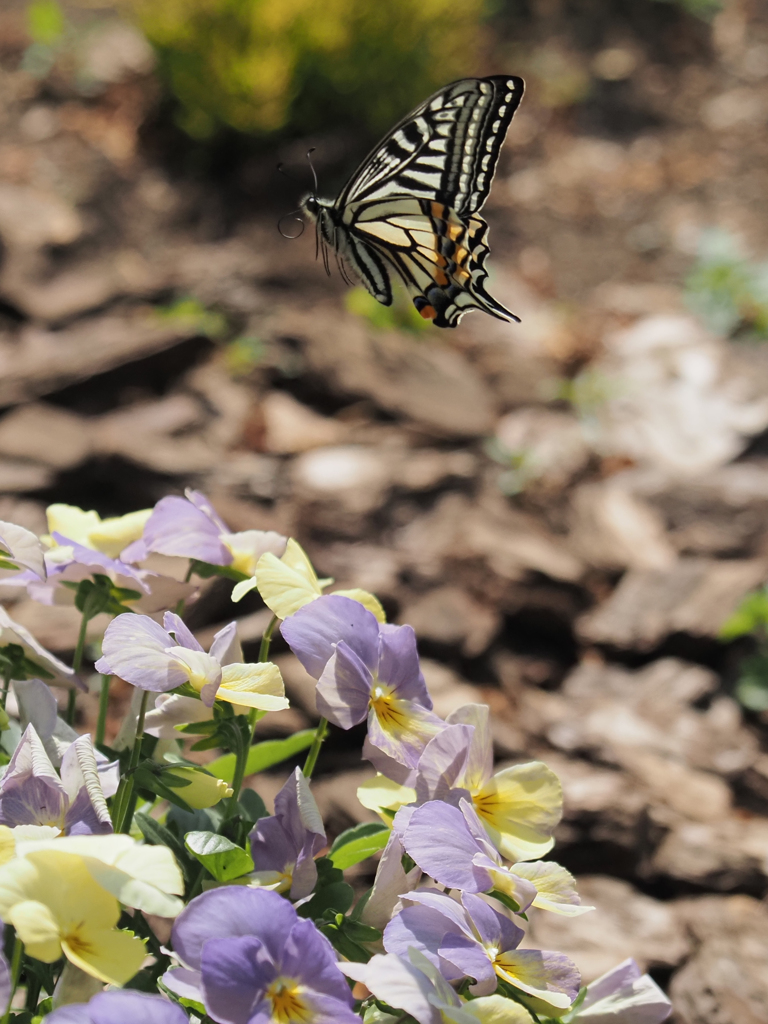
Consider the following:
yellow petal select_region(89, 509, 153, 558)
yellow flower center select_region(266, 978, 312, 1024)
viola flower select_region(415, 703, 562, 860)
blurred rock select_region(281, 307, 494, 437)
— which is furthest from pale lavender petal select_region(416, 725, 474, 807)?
blurred rock select_region(281, 307, 494, 437)

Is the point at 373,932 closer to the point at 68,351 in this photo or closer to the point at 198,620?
the point at 198,620

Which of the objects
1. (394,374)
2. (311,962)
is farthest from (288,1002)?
(394,374)

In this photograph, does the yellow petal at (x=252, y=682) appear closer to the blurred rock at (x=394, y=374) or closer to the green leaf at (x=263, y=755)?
the green leaf at (x=263, y=755)

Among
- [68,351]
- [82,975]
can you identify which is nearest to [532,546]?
[68,351]

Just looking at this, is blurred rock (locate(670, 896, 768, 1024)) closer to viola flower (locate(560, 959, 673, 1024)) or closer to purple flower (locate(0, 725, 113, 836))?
viola flower (locate(560, 959, 673, 1024))

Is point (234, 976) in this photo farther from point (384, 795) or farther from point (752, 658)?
point (752, 658)

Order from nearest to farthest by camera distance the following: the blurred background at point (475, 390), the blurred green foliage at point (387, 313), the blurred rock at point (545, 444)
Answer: the blurred background at point (475, 390) → the blurred rock at point (545, 444) → the blurred green foliage at point (387, 313)

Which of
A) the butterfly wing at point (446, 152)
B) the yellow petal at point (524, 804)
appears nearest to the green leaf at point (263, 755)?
the yellow petal at point (524, 804)
